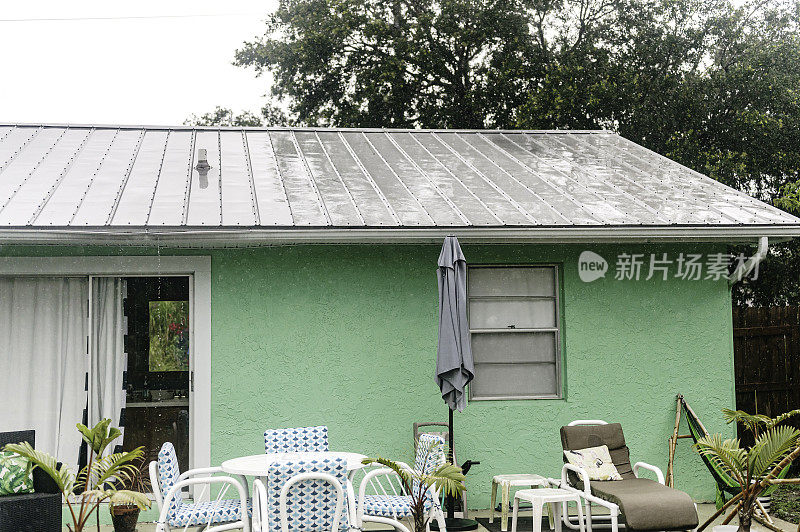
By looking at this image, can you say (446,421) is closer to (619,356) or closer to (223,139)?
(619,356)

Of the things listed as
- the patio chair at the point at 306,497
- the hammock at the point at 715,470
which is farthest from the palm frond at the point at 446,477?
the hammock at the point at 715,470

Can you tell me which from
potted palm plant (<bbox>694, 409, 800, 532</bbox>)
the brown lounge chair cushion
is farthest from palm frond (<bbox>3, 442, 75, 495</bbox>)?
potted palm plant (<bbox>694, 409, 800, 532</bbox>)

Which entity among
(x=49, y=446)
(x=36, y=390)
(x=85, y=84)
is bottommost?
(x=49, y=446)

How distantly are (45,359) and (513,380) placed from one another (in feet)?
14.2

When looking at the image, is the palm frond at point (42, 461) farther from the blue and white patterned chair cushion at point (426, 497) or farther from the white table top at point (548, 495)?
the white table top at point (548, 495)

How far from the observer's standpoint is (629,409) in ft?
25.7

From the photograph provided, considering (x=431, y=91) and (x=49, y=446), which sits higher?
(x=431, y=91)

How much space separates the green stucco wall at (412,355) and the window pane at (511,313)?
0.67ft

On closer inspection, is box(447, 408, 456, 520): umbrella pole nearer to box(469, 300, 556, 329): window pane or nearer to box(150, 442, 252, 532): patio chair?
box(469, 300, 556, 329): window pane

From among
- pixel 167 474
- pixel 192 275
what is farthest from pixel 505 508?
pixel 192 275

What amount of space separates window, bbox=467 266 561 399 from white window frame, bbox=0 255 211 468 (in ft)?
8.17

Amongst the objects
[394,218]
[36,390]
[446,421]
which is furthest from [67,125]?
[446,421]

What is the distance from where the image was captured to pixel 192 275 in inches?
290

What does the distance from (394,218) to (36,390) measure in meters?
3.53
